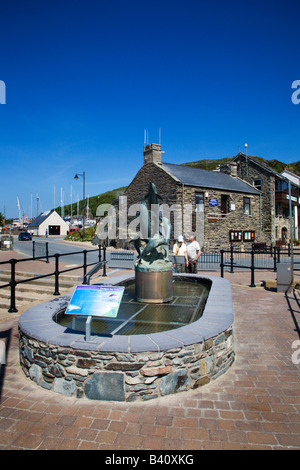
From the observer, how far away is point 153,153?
2702 centimetres

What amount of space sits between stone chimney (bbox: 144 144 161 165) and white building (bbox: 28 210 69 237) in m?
37.6

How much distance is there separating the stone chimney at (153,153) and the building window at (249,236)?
10.7 m

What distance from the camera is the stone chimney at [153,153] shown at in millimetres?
27031

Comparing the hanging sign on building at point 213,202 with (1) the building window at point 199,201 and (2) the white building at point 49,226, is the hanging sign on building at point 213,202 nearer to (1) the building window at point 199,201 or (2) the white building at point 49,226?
(1) the building window at point 199,201

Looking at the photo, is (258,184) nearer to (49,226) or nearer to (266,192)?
(266,192)

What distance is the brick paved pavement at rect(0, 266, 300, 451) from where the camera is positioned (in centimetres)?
280

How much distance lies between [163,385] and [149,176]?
979 inches

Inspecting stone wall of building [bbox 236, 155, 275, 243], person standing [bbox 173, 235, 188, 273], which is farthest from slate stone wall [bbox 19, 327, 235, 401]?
stone wall of building [bbox 236, 155, 275, 243]

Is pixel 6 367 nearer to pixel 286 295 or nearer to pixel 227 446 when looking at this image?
pixel 227 446

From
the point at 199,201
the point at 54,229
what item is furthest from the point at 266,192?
the point at 54,229

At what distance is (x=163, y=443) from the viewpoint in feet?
9.10

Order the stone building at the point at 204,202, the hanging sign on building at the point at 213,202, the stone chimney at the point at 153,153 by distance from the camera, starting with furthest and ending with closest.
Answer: the stone chimney at the point at 153,153
the hanging sign on building at the point at 213,202
the stone building at the point at 204,202

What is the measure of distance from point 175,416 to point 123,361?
77 cm

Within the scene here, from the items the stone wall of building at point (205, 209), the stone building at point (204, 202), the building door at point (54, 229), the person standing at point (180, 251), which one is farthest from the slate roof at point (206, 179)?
the building door at point (54, 229)
